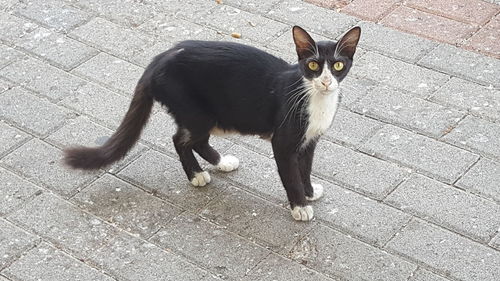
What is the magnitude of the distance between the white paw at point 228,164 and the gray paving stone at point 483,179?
1066 millimetres

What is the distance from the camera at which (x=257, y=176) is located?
4.34 m

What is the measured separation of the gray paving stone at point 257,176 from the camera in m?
4.24

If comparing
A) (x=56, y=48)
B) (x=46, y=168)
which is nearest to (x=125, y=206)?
(x=46, y=168)

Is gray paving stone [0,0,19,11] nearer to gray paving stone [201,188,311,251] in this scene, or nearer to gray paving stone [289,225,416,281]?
gray paving stone [201,188,311,251]

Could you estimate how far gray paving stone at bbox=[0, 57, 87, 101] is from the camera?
4.93 metres

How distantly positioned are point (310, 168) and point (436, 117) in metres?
0.92

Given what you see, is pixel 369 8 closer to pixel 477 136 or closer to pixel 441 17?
pixel 441 17

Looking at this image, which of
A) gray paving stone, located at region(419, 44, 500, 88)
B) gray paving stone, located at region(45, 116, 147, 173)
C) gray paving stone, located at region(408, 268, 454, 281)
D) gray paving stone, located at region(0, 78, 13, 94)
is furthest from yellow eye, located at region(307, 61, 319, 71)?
gray paving stone, located at region(0, 78, 13, 94)

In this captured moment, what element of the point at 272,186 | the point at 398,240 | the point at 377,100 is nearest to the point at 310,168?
the point at 272,186

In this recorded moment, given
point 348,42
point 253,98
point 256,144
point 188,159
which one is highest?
point 348,42

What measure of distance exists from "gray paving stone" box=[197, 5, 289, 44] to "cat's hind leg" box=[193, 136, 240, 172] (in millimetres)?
1155

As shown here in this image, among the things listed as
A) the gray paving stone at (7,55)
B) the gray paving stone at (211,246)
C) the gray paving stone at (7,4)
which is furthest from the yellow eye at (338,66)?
the gray paving stone at (7,4)

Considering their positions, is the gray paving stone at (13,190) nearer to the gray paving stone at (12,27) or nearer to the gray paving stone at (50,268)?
the gray paving stone at (50,268)

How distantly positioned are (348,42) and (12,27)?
2659mm
